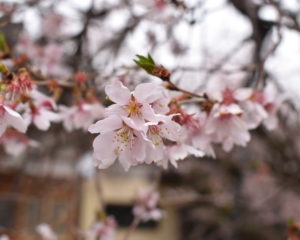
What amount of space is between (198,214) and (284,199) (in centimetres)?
240

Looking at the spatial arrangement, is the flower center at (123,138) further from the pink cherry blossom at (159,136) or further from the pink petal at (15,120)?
the pink petal at (15,120)

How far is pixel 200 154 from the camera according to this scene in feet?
3.55

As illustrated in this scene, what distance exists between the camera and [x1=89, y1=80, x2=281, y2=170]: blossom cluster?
88 centimetres

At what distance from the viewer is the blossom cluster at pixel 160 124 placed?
877mm

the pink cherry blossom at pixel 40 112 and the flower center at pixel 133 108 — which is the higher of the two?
the flower center at pixel 133 108

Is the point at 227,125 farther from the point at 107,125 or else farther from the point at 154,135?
the point at 107,125

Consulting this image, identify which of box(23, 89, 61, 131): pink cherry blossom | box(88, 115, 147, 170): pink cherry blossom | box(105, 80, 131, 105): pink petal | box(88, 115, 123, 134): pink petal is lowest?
box(23, 89, 61, 131): pink cherry blossom

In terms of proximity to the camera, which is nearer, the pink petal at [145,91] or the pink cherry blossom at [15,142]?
the pink petal at [145,91]

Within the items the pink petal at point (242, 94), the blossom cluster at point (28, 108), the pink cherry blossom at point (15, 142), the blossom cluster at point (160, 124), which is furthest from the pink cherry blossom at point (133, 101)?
the pink cherry blossom at point (15, 142)

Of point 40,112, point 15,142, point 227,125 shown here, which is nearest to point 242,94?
point 227,125

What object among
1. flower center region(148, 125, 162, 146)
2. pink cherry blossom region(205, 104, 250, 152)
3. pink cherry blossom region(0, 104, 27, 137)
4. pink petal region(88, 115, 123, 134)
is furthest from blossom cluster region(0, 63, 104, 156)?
pink cherry blossom region(205, 104, 250, 152)

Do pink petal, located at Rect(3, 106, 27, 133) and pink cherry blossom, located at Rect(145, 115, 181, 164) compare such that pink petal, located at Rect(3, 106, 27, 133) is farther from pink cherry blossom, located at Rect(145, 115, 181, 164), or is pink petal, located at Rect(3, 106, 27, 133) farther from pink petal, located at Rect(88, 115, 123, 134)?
pink cherry blossom, located at Rect(145, 115, 181, 164)

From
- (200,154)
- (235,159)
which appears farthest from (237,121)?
(235,159)

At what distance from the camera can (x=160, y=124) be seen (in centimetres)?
91
